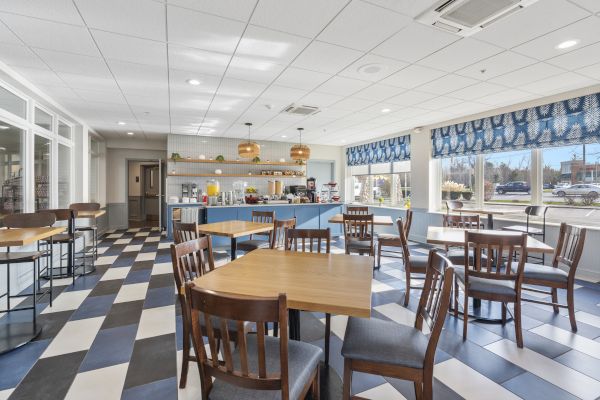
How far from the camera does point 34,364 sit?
213 cm

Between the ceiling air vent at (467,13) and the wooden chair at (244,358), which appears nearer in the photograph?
the wooden chair at (244,358)

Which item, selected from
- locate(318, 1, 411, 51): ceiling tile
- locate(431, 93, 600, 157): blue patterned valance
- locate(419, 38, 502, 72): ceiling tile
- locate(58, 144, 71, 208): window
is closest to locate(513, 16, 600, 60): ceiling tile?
locate(419, 38, 502, 72): ceiling tile

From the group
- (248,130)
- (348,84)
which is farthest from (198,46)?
(248,130)

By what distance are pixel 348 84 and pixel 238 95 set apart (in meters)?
1.64

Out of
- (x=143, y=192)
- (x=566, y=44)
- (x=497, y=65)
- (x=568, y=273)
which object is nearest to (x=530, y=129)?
(x=497, y=65)

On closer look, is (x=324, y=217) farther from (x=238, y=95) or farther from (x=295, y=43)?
(x=295, y=43)

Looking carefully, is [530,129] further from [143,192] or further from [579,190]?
[143,192]

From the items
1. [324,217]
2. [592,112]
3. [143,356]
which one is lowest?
[143,356]

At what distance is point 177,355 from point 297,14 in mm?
2831

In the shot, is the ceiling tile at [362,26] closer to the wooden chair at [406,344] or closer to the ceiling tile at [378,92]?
the ceiling tile at [378,92]

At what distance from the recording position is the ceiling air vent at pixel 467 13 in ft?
7.10

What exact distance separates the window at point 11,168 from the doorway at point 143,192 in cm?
626

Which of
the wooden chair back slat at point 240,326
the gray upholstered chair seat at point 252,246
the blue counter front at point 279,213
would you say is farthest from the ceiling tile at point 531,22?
the blue counter front at point 279,213

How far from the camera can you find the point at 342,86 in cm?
401
